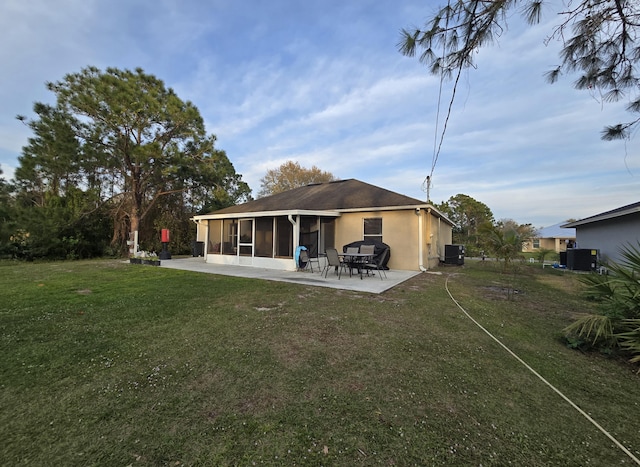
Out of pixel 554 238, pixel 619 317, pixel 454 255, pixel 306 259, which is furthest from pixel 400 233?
pixel 554 238

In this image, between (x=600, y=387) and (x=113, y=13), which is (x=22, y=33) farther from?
(x=600, y=387)

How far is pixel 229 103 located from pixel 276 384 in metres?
12.6

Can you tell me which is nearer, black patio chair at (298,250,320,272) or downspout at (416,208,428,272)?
black patio chair at (298,250,320,272)

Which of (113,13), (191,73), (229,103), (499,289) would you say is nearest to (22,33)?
(113,13)

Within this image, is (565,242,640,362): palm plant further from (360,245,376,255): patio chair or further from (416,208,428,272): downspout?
(416,208,428,272): downspout

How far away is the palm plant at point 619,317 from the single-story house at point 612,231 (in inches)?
262

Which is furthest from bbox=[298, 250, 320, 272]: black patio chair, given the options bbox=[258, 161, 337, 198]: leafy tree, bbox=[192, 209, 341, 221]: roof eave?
bbox=[258, 161, 337, 198]: leafy tree

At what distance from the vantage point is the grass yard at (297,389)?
5.34ft

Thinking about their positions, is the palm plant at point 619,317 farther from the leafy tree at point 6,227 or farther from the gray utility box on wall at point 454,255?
the leafy tree at point 6,227

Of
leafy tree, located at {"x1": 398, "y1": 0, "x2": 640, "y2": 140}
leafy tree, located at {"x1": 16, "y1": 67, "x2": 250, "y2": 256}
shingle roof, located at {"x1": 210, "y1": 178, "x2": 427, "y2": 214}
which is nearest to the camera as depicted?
leafy tree, located at {"x1": 398, "y1": 0, "x2": 640, "y2": 140}

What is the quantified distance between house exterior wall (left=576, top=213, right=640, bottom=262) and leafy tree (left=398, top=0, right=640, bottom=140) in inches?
275

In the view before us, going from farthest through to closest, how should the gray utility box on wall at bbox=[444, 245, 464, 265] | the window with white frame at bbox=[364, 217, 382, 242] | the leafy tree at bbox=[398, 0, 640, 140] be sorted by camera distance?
the gray utility box on wall at bbox=[444, 245, 464, 265] < the window with white frame at bbox=[364, 217, 382, 242] < the leafy tree at bbox=[398, 0, 640, 140]

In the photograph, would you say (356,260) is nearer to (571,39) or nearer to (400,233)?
(400,233)

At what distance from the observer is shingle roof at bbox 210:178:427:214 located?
10.7 m
